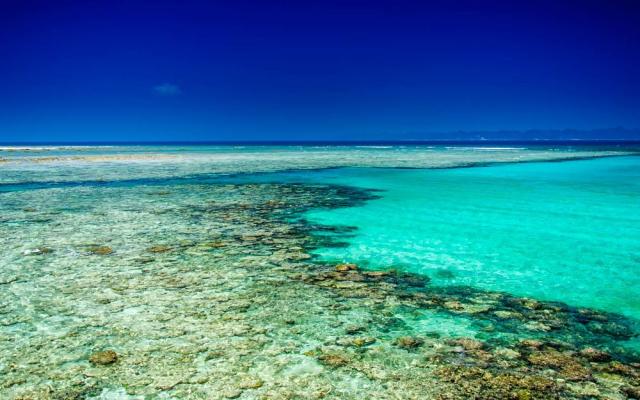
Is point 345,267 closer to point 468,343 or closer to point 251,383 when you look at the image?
point 468,343

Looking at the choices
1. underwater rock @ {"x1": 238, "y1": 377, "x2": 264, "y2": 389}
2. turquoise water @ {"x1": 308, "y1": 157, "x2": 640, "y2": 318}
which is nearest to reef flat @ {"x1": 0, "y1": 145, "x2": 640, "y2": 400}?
underwater rock @ {"x1": 238, "y1": 377, "x2": 264, "y2": 389}

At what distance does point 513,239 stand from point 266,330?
21.1 feet

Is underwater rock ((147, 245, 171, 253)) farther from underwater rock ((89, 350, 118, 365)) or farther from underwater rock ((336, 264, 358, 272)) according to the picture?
underwater rock ((89, 350, 118, 365))

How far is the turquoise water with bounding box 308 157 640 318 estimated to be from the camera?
6.53 meters

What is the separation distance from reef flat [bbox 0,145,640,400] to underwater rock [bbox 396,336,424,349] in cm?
1

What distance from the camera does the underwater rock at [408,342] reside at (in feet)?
Answer: 14.4

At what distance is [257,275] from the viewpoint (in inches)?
258

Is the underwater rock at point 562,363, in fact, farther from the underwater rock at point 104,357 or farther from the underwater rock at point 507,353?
the underwater rock at point 104,357

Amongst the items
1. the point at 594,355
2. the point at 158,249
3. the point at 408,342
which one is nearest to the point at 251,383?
the point at 408,342

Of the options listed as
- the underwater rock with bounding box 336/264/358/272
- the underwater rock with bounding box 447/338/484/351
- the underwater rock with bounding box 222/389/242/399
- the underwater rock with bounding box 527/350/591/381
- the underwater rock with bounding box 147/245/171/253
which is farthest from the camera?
the underwater rock with bounding box 147/245/171/253

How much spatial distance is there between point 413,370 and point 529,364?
1.01 metres

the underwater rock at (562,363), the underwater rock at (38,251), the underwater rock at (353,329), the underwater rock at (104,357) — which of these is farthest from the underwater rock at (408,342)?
the underwater rock at (38,251)

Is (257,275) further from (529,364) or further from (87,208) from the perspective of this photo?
(87,208)

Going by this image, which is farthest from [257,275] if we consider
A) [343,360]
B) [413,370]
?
[413,370]
